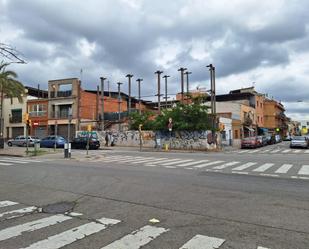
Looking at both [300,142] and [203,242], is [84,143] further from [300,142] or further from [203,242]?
[203,242]

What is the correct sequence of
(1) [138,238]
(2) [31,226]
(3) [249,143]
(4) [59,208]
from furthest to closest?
1. (3) [249,143]
2. (4) [59,208]
3. (2) [31,226]
4. (1) [138,238]

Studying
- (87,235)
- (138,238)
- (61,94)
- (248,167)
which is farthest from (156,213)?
(61,94)

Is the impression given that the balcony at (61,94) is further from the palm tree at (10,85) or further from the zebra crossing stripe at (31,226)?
the zebra crossing stripe at (31,226)

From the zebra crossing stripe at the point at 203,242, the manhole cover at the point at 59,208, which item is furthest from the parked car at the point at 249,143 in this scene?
the zebra crossing stripe at the point at 203,242

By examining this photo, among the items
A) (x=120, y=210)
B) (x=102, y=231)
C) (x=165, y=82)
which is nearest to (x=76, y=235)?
(x=102, y=231)

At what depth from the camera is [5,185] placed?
11.3 metres

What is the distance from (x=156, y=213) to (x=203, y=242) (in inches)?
80.2

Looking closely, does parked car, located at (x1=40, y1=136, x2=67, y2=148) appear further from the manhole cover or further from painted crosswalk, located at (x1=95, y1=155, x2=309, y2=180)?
the manhole cover

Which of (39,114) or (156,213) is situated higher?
(39,114)

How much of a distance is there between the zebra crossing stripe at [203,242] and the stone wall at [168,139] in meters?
33.0

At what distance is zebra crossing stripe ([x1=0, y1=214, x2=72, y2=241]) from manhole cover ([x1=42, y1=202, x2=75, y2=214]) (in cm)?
41

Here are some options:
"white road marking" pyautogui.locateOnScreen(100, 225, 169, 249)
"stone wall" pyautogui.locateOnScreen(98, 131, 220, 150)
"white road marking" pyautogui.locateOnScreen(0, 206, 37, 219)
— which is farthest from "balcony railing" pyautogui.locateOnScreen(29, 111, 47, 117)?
"white road marking" pyautogui.locateOnScreen(100, 225, 169, 249)

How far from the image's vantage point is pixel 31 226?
625 cm

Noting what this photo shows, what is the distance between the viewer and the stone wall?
127ft
